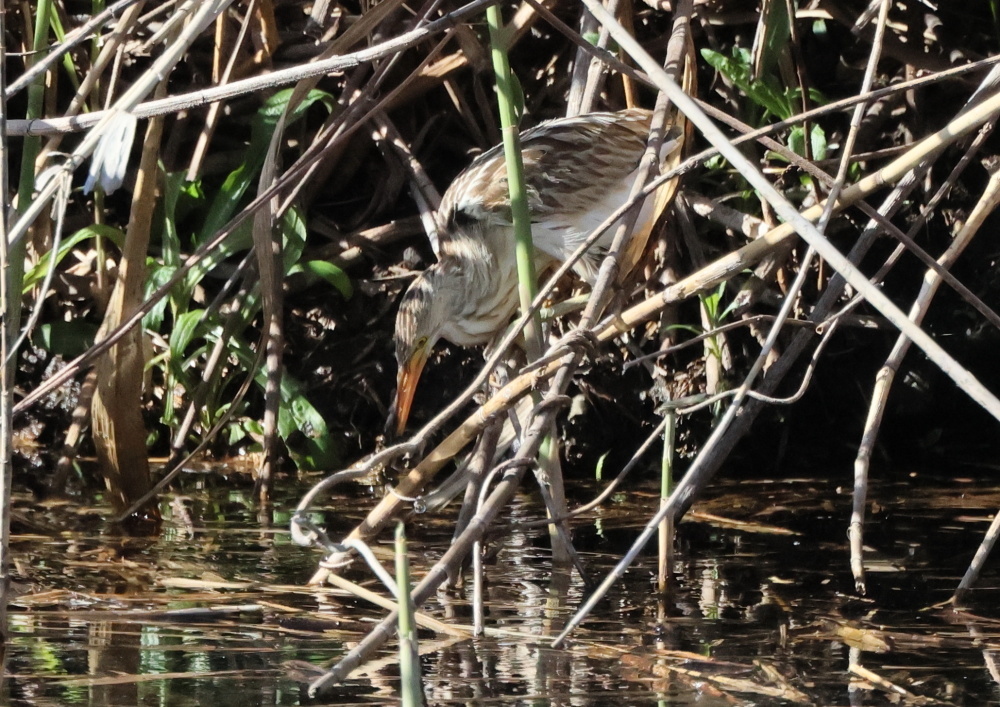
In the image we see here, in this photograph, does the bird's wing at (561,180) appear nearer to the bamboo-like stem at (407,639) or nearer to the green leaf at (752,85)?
the green leaf at (752,85)

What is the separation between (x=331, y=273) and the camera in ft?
12.6

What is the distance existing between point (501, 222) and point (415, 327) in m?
0.41

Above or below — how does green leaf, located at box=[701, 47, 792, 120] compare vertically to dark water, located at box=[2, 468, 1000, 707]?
above

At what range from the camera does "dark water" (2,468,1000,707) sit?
196cm

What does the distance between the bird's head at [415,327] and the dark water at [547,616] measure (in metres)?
0.40

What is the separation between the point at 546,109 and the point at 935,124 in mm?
1266

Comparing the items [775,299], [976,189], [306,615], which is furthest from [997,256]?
[306,615]

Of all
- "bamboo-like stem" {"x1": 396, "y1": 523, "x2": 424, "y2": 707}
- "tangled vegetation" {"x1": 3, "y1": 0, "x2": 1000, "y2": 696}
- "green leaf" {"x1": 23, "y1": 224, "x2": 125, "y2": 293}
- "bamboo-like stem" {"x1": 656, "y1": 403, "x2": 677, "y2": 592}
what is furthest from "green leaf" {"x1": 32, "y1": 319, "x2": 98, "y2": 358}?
"bamboo-like stem" {"x1": 396, "y1": 523, "x2": 424, "y2": 707}

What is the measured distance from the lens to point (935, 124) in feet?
12.1

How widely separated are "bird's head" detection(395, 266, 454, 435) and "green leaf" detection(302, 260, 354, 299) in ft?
0.85

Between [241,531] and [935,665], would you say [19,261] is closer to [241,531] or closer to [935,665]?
[241,531]

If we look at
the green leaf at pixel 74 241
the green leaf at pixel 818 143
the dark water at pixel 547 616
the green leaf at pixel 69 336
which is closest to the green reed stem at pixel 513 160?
the dark water at pixel 547 616

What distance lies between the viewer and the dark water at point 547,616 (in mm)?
1964

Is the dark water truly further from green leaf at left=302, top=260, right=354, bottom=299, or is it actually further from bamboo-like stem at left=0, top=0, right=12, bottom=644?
green leaf at left=302, top=260, right=354, bottom=299
